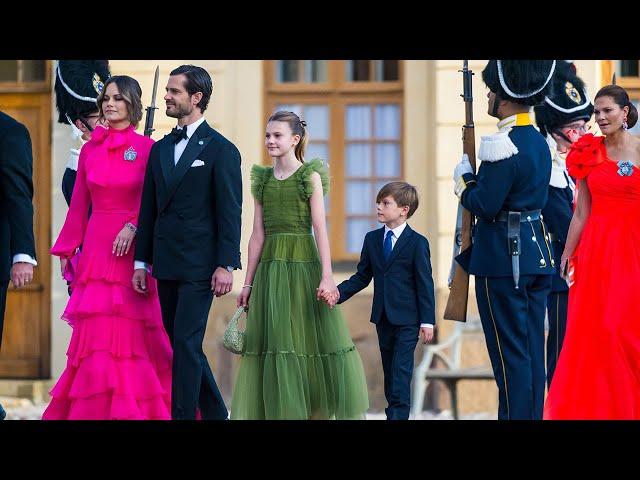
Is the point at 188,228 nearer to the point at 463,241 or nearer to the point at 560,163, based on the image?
the point at 463,241

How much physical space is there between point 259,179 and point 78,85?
165 centimetres

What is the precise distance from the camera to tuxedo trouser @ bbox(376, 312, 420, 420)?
7641 millimetres

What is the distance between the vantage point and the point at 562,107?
9031 millimetres

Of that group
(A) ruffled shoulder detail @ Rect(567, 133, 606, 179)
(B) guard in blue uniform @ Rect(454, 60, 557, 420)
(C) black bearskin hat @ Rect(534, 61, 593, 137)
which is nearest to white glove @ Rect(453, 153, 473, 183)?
(B) guard in blue uniform @ Rect(454, 60, 557, 420)

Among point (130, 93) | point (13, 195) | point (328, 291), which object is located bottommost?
point (328, 291)

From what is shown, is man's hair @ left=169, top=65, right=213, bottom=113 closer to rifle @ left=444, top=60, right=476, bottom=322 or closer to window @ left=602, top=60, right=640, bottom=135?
rifle @ left=444, top=60, right=476, bottom=322

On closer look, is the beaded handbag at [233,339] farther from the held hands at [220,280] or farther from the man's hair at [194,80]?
the man's hair at [194,80]

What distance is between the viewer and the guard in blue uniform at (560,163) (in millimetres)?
8664

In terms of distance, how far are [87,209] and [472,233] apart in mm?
2001

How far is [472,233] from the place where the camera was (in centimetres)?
753

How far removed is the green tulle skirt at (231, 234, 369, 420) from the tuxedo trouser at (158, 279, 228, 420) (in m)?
0.45

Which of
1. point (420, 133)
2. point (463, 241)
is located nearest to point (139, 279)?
point (463, 241)

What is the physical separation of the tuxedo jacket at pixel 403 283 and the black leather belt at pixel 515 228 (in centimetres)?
68
